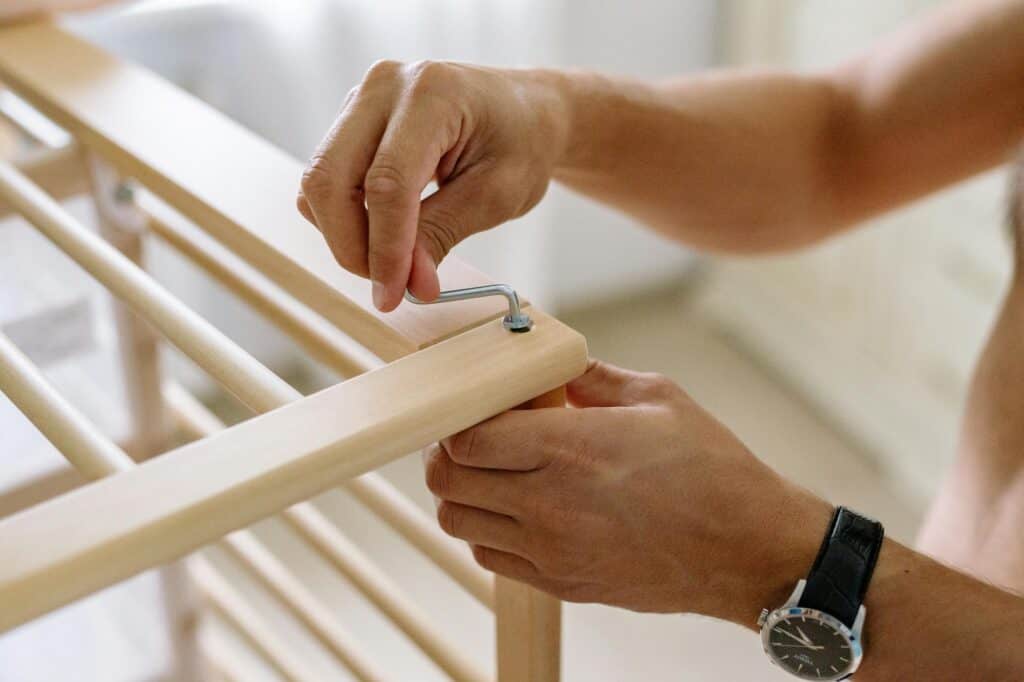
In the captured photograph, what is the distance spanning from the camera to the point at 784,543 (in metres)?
0.65

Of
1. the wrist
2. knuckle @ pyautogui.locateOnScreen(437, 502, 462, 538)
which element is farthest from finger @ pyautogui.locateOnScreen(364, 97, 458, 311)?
the wrist

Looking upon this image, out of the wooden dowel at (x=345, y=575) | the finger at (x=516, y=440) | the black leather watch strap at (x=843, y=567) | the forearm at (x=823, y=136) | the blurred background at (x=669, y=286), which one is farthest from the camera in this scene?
the blurred background at (x=669, y=286)

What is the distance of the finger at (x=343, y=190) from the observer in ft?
1.99

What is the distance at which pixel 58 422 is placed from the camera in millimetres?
556

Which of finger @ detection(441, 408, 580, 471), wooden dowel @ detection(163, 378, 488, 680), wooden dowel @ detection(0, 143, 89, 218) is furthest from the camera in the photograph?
wooden dowel @ detection(0, 143, 89, 218)

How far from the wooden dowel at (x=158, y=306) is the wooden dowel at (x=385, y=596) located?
27cm

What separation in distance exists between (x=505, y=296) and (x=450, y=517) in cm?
12

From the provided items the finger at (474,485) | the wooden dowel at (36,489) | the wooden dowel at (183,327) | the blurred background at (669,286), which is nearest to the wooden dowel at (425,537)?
the wooden dowel at (183,327)

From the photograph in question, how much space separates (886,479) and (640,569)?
150cm

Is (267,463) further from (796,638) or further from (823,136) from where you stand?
(823,136)

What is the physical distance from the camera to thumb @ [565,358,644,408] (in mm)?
626

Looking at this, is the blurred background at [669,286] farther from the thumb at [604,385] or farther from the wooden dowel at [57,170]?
the thumb at [604,385]

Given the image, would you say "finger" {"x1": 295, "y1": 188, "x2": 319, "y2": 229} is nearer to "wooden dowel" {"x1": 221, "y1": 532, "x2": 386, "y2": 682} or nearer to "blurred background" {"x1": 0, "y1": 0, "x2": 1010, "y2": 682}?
"wooden dowel" {"x1": 221, "y1": 532, "x2": 386, "y2": 682}

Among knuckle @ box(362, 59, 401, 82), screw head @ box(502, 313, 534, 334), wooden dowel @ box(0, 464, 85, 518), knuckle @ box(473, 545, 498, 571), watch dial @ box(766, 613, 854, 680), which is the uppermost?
knuckle @ box(362, 59, 401, 82)
